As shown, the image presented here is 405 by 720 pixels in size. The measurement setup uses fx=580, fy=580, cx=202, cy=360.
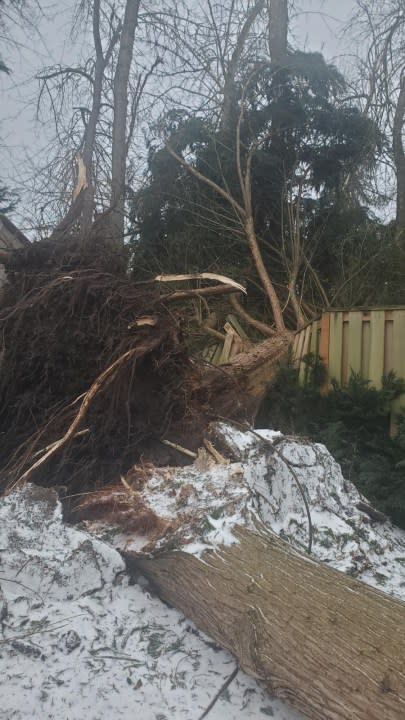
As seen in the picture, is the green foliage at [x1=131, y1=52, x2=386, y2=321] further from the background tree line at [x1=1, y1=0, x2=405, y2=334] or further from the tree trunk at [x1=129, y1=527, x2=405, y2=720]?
the tree trunk at [x1=129, y1=527, x2=405, y2=720]

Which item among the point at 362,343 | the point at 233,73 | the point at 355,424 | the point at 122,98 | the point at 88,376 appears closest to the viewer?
the point at 88,376

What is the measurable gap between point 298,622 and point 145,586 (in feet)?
3.62

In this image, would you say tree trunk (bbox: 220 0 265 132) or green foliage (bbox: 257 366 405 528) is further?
tree trunk (bbox: 220 0 265 132)

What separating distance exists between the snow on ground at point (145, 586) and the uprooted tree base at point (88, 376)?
519 mm

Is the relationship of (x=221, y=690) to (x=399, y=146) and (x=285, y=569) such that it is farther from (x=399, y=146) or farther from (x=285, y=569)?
(x=399, y=146)

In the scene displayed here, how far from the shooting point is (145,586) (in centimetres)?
315

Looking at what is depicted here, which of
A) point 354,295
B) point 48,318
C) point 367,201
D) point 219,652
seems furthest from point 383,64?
point 219,652

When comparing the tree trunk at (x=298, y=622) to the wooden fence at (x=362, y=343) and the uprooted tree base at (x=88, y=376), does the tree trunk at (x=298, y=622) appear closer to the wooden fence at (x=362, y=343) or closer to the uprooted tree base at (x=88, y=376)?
the uprooted tree base at (x=88, y=376)

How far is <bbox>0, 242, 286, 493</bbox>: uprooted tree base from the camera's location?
4125 mm

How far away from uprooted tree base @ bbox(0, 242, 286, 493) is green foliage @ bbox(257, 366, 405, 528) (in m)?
1.13

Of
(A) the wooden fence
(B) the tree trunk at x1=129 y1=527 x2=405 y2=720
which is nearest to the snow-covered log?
(B) the tree trunk at x1=129 y1=527 x2=405 y2=720

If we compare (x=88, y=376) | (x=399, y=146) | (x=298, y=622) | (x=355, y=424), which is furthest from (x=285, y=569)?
(x=399, y=146)

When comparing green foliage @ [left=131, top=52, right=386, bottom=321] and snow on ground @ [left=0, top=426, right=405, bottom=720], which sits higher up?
green foliage @ [left=131, top=52, right=386, bottom=321]

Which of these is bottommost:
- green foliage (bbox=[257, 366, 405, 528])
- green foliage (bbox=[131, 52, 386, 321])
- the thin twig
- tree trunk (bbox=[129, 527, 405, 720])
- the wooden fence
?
the thin twig
